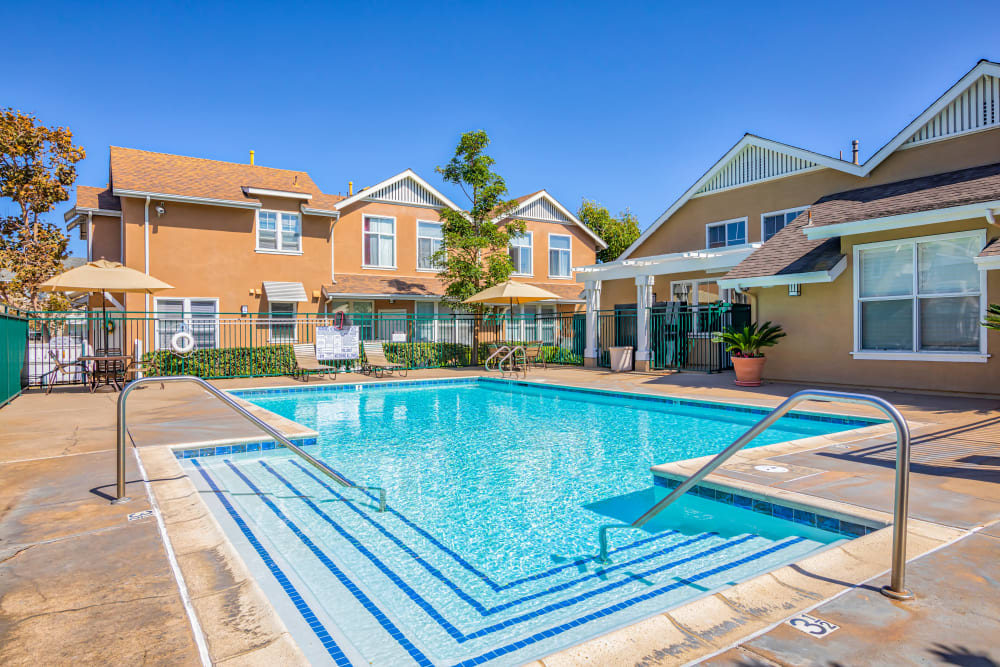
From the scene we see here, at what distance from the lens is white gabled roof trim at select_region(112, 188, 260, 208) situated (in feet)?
54.5

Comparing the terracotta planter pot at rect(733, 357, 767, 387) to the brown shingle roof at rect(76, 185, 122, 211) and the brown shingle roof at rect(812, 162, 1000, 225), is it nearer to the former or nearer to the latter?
the brown shingle roof at rect(812, 162, 1000, 225)

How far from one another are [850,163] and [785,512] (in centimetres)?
1503

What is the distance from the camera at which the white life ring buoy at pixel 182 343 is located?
1423 cm

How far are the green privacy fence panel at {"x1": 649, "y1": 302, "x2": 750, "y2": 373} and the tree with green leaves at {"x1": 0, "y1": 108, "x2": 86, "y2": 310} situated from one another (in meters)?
19.5

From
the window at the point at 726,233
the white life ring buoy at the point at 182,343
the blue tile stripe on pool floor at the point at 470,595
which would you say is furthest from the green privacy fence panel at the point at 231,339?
the blue tile stripe on pool floor at the point at 470,595

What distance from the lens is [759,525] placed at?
4250mm

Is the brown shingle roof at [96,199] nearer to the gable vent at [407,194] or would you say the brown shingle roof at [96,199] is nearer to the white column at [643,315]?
the gable vent at [407,194]

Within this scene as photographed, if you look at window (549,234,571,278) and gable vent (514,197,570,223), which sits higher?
gable vent (514,197,570,223)

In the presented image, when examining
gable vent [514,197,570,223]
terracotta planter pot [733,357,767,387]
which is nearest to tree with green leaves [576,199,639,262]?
gable vent [514,197,570,223]

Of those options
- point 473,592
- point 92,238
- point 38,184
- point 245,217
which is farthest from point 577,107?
point 473,592

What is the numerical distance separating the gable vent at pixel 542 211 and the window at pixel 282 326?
1052 cm

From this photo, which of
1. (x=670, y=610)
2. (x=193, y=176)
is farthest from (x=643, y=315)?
(x=193, y=176)

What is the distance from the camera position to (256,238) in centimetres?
1903

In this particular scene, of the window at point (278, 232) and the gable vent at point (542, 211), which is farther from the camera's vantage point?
the gable vent at point (542, 211)
